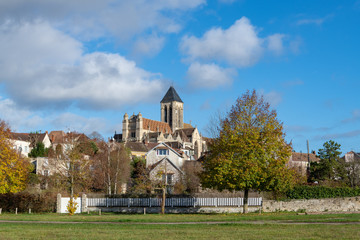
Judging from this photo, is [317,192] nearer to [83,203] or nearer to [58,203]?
[83,203]

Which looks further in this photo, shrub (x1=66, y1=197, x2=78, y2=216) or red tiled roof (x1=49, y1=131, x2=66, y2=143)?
red tiled roof (x1=49, y1=131, x2=66, y2=143)

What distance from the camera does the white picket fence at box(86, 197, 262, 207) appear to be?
130ft

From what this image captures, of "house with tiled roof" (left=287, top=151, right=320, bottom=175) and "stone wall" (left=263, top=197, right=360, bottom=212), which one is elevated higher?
"house with tiled roof" (left=287, top=151, right=320, bottom=175)

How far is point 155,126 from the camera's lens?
18925 cm

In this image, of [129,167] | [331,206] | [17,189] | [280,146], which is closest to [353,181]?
[331,206]

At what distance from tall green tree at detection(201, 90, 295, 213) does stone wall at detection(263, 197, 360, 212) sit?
12.6ft

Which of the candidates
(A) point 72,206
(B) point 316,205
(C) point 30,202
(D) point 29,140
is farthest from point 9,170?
(D) point 29,140

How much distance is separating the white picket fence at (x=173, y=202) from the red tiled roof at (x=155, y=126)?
455 feet

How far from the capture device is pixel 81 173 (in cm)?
4975

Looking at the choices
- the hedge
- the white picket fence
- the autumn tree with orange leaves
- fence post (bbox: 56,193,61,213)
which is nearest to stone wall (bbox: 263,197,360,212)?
the white picket fence

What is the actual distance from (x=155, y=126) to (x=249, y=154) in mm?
155718

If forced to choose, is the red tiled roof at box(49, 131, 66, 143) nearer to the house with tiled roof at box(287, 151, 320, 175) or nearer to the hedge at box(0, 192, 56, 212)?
the house with tiled roof at box(287, 151, 320, 175)

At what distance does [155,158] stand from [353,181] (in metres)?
30.3

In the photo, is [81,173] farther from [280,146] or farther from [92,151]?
[280,146]
